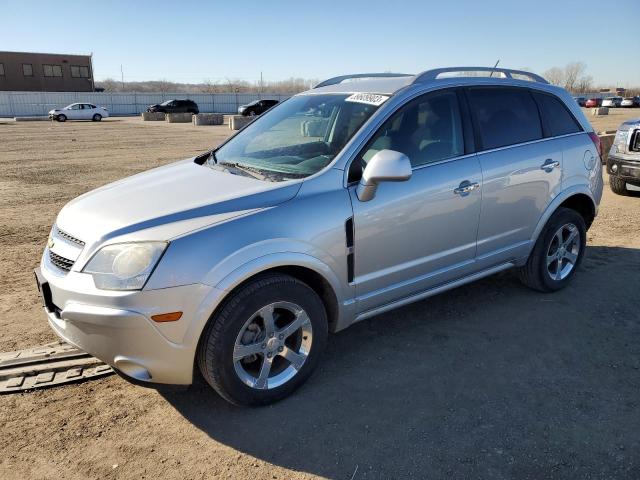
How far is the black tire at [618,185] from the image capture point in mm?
8758

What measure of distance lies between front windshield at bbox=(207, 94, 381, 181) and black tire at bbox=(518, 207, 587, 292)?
210 centimetres

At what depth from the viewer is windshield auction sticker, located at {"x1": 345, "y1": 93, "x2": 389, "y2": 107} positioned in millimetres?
3632

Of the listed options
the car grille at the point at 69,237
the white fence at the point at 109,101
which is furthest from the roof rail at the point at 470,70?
the white fence at the point at 109,101

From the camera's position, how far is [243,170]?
3.64m

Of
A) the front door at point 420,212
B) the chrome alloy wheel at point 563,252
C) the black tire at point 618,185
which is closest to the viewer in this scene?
the front door at point 420,212

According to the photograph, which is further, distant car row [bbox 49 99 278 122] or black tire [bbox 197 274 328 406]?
distant car row [bbox 49 99 278 122]

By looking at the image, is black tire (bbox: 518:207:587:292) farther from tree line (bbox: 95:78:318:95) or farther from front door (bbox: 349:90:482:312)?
tree line (bbox: 95:78:318:95)

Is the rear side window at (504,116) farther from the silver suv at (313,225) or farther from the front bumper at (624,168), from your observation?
the front bumper at (624,168)

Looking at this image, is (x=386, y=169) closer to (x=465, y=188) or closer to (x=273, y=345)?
(x=465, y=188)

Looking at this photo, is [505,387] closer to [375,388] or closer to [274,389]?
[375,388]

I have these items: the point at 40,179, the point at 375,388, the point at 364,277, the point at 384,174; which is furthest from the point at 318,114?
the point at 40,179

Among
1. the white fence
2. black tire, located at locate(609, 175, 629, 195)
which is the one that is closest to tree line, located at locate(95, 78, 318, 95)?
the white fence

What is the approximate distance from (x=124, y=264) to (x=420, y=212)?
6.32 feet

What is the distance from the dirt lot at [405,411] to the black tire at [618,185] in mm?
4793
